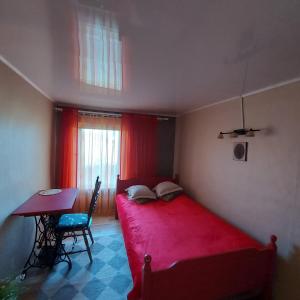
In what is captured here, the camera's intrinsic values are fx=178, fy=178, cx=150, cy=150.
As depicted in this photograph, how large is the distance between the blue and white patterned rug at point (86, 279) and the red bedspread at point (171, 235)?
0.41 meters

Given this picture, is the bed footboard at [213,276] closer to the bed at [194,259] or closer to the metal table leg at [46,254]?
the bed at [194,259]

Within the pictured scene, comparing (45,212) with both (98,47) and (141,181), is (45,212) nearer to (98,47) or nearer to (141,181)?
(98,47)

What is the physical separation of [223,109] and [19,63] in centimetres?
261

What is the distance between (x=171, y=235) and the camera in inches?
81.4

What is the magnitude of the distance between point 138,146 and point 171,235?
2.06 meters

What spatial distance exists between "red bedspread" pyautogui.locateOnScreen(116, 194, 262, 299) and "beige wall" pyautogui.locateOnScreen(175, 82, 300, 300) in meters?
0.25

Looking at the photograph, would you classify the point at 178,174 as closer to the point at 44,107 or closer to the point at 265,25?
the point at 44,107

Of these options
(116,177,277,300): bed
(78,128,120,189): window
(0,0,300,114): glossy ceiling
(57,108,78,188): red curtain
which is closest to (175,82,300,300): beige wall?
(116,177,277,300): bed

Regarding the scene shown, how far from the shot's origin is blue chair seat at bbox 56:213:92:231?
2.26 m

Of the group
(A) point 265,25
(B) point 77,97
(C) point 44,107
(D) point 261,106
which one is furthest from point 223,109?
(C) point 44,107

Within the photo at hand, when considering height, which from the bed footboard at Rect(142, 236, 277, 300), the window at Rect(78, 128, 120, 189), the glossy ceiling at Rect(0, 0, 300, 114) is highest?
the glossy ceiling at Rect(0, 0, 300, 114)

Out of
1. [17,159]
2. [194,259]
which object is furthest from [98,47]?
[194,259]

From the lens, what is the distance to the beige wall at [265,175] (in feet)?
5.72

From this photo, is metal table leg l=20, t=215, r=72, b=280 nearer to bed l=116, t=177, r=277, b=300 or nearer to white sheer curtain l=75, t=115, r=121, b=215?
bed l=116, t=177, r=277, b=300
